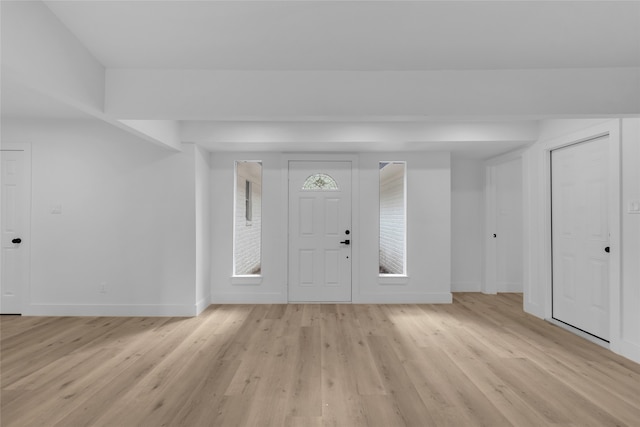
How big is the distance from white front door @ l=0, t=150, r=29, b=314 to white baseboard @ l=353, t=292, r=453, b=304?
4.61 metres

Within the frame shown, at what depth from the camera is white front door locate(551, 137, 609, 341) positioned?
133 inches

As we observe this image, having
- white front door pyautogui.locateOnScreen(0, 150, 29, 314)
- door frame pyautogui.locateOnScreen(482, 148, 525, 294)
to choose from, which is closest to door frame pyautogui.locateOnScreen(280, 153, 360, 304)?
door frame pyautogui.locateOnScreen(482, 148, 525, 294)

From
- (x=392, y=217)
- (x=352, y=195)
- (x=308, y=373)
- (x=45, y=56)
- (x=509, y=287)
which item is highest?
(x=45, y=56)

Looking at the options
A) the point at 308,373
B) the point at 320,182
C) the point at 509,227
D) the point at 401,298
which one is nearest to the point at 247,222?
the point at 320,182

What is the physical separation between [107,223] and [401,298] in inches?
169

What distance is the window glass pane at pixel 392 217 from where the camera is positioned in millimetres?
4980

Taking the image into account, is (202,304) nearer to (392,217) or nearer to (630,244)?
(392,217)

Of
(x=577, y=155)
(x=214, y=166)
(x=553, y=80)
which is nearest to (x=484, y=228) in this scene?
→ (x=577, y=155)

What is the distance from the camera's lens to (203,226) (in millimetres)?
4551

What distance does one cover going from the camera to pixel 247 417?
2.09 meters

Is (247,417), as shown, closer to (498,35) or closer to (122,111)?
(122,111)

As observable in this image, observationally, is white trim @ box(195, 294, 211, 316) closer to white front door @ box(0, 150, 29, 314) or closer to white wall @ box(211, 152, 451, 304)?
white wall @ box(211, 152, 451, 304)

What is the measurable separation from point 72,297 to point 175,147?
7.96 feet

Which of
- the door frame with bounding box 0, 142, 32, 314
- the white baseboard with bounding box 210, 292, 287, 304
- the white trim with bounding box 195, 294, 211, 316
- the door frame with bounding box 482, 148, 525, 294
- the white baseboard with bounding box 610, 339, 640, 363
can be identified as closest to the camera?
the white baseboard with bounding box 610, 339, 640, 363
